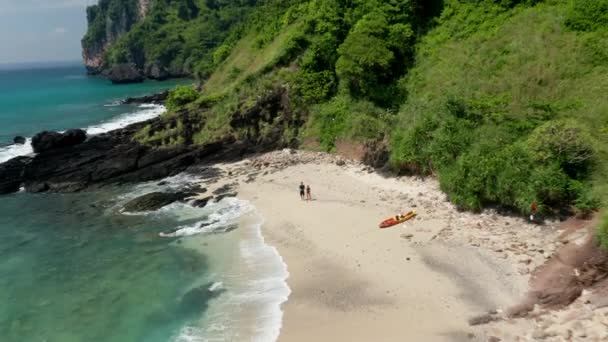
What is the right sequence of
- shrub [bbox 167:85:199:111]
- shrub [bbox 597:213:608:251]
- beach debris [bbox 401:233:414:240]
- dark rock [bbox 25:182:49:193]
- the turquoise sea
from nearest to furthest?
shrub [bbox 597:213:608:251] < the turquoise sea < beach debris [bbox 401:233:414:240] < dark rock [bbox 25:182:49:193] < shrub [bbox 167:85:199:111]

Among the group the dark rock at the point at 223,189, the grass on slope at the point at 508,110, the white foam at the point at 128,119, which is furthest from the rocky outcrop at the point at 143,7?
the dark rock at the point at 223,189

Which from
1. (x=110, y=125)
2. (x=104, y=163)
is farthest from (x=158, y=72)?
(x=104, y=163)

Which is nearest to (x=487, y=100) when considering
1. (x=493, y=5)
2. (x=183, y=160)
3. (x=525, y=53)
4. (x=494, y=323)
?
(x=525, y=53)

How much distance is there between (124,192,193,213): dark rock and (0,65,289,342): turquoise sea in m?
0.81

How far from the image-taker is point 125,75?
14075cm

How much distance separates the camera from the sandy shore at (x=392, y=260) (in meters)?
17.7

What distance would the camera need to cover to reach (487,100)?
99.2ft

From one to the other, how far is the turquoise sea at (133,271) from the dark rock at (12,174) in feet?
5.18

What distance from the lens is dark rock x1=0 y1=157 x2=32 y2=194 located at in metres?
40.2

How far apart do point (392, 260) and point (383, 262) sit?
1.46 ft

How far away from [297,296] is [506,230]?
1099 centimetres

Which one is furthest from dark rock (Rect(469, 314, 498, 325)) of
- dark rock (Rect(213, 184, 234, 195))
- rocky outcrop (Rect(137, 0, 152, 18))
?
rocky outcrop (Rect(137, 0, 152, 18))

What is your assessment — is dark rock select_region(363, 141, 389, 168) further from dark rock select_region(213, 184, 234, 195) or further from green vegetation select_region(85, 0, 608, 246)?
dark rock select_region(213, 184, 234, 195)

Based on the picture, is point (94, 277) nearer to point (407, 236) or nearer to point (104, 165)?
point (407, 236)
